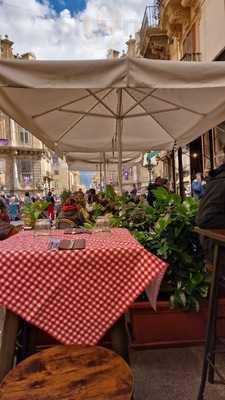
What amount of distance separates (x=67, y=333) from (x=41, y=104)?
342 centimetres

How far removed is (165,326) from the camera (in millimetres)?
3133

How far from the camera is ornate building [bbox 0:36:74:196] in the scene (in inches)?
1865

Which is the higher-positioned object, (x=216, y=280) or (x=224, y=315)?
(x=216, y=280)

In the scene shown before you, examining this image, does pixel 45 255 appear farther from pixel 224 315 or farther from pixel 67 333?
pixel 224 315

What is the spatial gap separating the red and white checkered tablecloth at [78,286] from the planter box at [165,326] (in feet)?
3.16

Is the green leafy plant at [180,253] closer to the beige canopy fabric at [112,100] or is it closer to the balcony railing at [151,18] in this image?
the beige canopy fabric at [112,100]

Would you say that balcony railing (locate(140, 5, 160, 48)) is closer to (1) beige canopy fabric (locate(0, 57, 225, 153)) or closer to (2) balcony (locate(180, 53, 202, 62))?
(2) balcony (locate(180, 53, 202, 62))

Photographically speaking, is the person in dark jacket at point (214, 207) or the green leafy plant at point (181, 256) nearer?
the person in dark jacket at point (214, 207)

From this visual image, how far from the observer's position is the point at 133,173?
146 feet

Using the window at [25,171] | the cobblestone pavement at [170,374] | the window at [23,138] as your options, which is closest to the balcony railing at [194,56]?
the cobblestone pavement at [170,374]

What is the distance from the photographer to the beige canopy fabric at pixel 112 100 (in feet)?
9.27

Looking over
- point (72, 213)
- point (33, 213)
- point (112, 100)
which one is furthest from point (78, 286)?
point (72, 213)

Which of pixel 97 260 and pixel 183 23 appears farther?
pixel 183 23

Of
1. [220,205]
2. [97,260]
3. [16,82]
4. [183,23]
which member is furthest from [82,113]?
[183,23]
